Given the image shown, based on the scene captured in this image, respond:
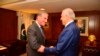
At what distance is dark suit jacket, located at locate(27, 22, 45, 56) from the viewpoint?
1.99 metres

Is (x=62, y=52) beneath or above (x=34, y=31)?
beneath

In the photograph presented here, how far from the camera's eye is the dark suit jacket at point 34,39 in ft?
6.51

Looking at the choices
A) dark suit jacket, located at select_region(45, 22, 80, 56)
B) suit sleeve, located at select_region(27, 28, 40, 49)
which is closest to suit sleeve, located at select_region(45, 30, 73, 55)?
dark suit jacket, located at select_region(45, 22, 80, 56)

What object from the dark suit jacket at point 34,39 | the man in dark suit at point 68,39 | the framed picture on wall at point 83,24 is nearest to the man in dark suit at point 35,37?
the dark suit jacket at point 34,39

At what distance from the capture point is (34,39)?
198cm

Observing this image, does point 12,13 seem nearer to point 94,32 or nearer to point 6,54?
point 6,54

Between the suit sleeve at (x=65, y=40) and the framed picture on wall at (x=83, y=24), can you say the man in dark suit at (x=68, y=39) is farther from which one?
the framed picture on wall at (x=83, y=24)

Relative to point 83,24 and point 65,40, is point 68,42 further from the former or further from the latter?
point 83,24

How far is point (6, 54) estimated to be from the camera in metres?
4.46

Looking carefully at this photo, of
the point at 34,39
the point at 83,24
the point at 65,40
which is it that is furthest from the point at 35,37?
the point at 83,24

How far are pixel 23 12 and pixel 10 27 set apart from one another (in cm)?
110

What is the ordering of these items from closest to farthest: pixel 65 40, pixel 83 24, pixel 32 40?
pixel 65 40 < pixel 32 40 < pixel 83 24

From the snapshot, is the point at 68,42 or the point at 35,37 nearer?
the point at 68,42

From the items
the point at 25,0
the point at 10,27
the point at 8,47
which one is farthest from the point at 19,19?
the point at 25,0
